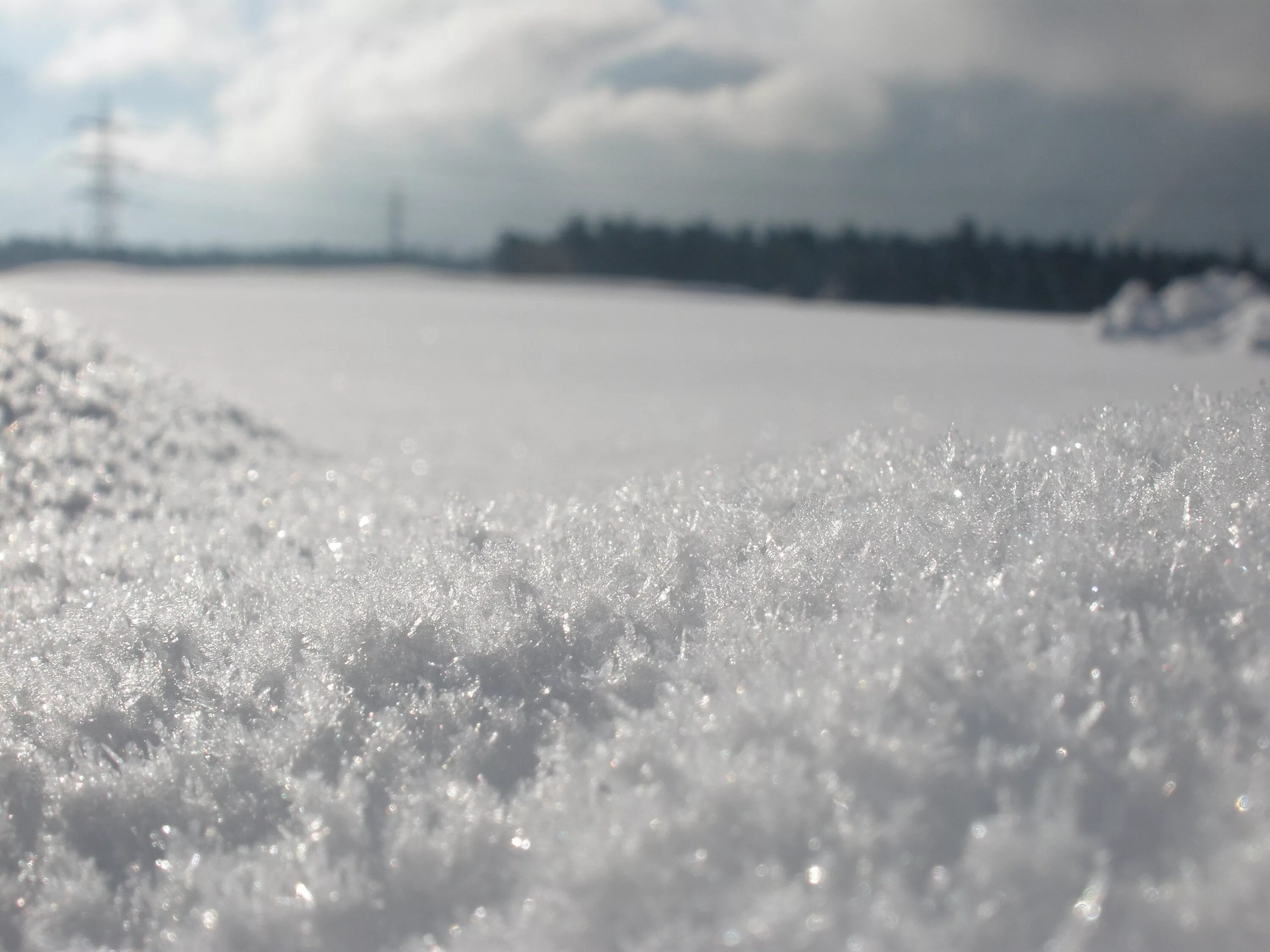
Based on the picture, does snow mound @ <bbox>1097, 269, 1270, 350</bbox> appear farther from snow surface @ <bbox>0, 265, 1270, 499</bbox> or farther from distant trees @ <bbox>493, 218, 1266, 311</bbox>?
distant trees @ <bbox>493, 218, 1266, 311</bbox>

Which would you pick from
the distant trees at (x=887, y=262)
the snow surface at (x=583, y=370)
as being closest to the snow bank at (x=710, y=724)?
the snow surface at (x=583, y=370)

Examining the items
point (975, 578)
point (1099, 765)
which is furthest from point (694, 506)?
point (1099, 765)

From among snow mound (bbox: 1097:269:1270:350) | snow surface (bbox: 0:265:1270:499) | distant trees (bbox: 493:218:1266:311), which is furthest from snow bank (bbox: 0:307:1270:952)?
distant trees (bbox: 493:218:1266:311)

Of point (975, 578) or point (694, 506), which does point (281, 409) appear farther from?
point (975, 578)

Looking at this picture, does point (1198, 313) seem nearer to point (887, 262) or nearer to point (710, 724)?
point (710, 724)

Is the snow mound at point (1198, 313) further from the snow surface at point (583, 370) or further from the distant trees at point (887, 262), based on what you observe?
the distant trees at point (887, 262)

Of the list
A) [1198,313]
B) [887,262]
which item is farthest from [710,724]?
[887,262]
